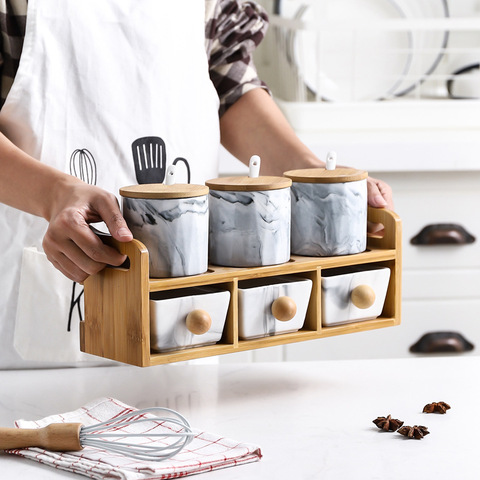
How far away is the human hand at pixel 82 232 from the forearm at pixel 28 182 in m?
0.03

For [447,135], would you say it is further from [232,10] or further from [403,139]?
[232,10]

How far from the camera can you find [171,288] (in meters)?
0.79

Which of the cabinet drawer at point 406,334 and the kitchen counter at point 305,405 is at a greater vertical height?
the kitchen counter at point 305,405

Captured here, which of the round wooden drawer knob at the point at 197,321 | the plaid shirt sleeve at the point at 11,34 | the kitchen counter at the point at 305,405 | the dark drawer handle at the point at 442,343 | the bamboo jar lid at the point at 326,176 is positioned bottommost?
the dark drawer handle at the point at 442,343

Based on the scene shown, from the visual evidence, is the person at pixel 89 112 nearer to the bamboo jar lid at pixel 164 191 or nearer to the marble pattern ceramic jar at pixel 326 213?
the marble pattern ceramic jar at pixel 326 213

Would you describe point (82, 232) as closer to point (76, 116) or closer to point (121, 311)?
point (121, 311)

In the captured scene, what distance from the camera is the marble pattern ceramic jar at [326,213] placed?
89 centimetres

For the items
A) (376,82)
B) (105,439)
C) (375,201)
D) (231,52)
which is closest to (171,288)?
(105,439)

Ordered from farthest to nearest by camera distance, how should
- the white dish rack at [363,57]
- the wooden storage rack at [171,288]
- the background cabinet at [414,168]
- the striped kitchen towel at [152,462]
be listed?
the white dish rack at [363,57], the background cabinet at [414,168], the wooden storage rack at [171,288], the striped kitchen towel at [152,462]

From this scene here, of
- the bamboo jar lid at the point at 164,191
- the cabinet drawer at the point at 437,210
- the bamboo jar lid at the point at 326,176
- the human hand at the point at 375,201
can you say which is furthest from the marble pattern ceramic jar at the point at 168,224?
the cabinet drawer at the point at 437,210

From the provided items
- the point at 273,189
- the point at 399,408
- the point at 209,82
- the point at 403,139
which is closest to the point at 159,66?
the point at 209,82

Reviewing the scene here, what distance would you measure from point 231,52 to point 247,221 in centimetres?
51

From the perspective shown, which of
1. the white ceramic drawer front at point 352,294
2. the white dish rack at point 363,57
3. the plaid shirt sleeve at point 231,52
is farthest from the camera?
the white dish rack at point 363,57

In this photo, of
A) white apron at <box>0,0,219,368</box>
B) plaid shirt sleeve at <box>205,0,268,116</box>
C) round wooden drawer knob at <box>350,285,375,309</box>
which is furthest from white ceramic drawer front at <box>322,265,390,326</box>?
plaid shirt sleeve at <box>205,0,268,116</box>
